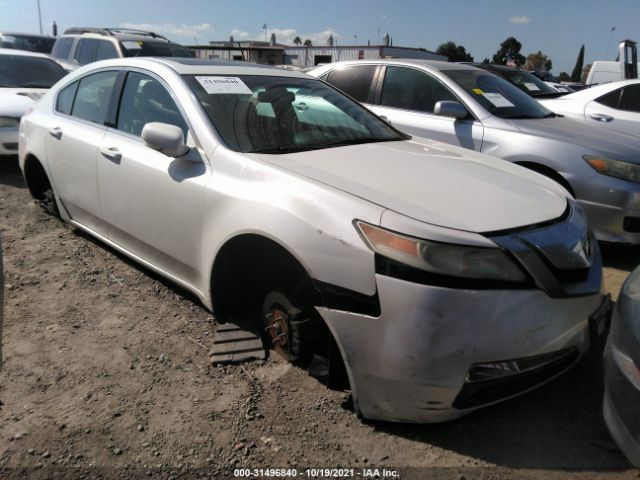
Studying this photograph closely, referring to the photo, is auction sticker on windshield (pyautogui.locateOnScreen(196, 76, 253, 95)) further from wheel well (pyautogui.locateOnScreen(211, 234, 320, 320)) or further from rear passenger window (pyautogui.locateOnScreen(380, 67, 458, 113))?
rear passenger window (pyautogui.locateOnScreen(380, 67, 458, 113))

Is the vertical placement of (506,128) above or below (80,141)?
above

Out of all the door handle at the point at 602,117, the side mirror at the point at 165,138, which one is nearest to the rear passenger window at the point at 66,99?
the side mirror at the point at 165,138

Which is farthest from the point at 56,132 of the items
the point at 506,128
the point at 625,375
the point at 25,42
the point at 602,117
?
the point at 25,42

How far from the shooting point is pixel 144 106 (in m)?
3.16

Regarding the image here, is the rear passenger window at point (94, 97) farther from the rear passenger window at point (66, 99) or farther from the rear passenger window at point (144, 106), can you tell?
the rear passenger window at point (144, 106)

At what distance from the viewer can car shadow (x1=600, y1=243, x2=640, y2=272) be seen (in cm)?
409

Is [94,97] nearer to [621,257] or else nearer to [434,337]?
[434,337]

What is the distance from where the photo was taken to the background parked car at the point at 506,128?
13.0ft

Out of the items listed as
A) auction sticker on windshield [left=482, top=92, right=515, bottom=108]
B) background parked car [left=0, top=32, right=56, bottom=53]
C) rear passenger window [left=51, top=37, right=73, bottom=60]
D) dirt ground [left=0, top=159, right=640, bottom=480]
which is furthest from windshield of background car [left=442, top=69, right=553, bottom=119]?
background parked car [left=0, top=32, right=56, bottom=53]

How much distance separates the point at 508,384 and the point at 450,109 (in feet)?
10.6

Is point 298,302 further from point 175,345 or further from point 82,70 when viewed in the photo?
point 82,70

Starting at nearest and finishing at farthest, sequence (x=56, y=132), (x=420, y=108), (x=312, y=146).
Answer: (x=312, y=146) < (x=56, y=132) < (x=420, y=108)

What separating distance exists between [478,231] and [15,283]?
120 inches

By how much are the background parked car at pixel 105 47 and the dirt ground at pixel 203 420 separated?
761 cm
